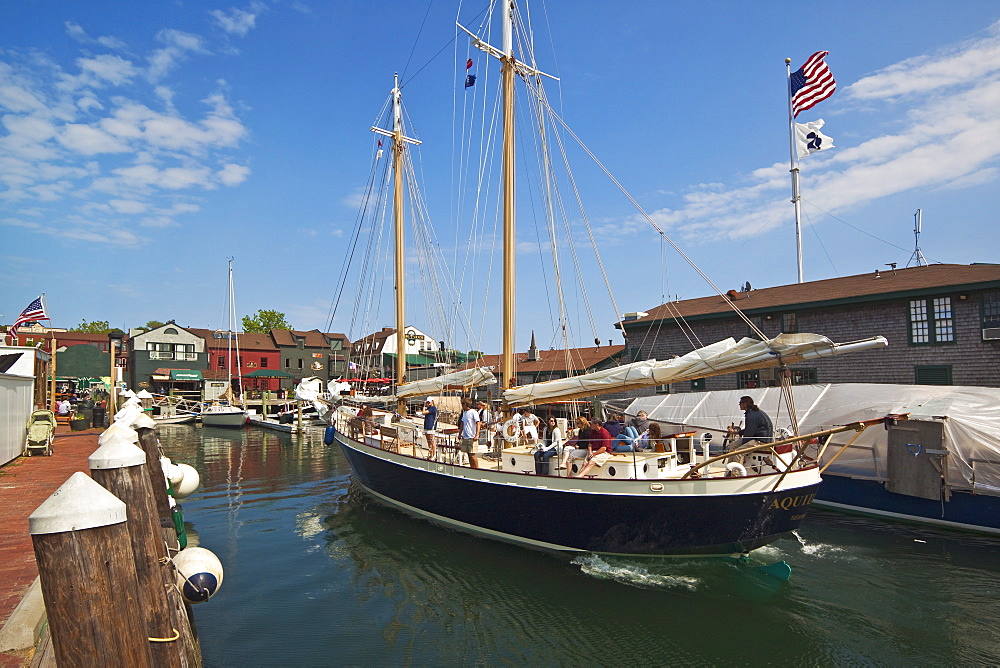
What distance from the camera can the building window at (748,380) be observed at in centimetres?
2417

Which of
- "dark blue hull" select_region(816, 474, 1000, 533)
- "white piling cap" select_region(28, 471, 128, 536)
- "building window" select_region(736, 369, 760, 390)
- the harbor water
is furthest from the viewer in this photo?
"building window" select_region(736, 369, 760, 390)

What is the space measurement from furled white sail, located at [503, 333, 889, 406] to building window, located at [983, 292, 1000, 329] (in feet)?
38.4

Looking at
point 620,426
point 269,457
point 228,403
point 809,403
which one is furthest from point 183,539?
point 228,403

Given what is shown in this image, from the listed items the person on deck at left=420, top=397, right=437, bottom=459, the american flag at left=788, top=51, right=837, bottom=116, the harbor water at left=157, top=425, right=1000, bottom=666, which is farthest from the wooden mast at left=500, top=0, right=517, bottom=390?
the american flag at left=788, top=51, right=837, bottom=116

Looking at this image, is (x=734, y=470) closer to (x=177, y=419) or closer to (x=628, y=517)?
(x=628, y=517)

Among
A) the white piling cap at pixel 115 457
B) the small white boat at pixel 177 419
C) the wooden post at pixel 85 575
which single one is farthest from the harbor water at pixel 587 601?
the small white boat at pixel 177 419

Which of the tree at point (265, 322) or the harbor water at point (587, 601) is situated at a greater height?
the tree at point (265, 322)

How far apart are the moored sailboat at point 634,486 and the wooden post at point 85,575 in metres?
7.99

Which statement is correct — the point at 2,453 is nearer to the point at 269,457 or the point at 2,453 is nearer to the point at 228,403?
the point at 269,457

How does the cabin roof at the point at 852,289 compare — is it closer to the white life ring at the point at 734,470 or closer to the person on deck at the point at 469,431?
the person on deck at the point at 469,431

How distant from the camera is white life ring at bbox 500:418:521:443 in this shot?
45.6 feet

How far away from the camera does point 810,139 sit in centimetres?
2722

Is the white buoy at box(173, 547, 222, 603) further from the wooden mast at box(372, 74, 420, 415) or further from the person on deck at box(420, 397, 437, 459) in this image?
the wooden mast at box(372, 74, 420, 415)

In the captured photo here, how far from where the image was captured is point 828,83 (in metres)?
24.5
